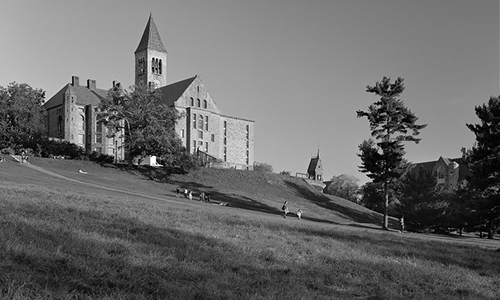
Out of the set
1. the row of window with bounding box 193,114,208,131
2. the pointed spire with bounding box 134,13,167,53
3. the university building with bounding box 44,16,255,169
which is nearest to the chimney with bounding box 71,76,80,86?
the university building with bounding box 44,16,255,169

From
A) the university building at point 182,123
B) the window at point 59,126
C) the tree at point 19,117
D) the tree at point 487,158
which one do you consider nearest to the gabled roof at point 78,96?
the university building at point 182,123

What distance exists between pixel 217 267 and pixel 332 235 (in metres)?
8.25

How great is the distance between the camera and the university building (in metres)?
93.2

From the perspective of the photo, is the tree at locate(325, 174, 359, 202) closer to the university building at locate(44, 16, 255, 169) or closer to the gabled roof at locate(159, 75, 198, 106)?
the university building at locate(44, 16, 255, 169)

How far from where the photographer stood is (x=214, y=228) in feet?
48.3

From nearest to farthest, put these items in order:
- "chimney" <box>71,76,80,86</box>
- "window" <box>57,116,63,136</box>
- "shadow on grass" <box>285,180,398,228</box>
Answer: "shadow on grass" <box>285,180,398,228</box> < "window" <box>57,116,63,136</box> < "chimney" <box>71,76,80,86</box>

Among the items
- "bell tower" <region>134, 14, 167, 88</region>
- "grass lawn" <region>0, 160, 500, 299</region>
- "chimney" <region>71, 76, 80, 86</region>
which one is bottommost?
"grass lawn" <region>0, 160, 500, 299</region>

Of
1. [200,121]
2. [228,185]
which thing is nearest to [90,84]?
[200,121]

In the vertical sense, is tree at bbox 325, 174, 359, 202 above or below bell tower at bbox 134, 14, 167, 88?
below

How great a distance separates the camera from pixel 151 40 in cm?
11462

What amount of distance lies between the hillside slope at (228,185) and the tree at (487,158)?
11.4 m

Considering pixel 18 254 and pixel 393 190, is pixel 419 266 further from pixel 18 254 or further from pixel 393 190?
pixel 393 190

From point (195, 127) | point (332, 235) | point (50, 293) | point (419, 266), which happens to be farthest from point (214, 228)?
point (195, 127)

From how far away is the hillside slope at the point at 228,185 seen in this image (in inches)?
2216
